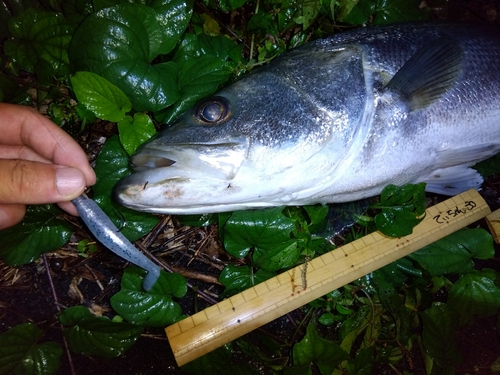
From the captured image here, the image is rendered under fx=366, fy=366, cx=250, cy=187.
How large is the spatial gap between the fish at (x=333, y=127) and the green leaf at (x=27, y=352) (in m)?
1.20

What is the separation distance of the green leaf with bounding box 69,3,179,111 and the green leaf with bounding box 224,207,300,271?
0.90 m

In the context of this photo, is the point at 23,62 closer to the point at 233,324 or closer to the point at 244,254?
the point at 244,254

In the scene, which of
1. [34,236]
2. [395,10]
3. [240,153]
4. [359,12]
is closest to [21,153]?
[34,236]

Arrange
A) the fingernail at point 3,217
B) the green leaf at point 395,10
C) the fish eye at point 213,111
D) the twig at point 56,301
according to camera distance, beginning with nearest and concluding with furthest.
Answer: the fish eye at point 213,111, the fingernail at point 3,217, the twig at point 56,301, the green leaf at point 395,10

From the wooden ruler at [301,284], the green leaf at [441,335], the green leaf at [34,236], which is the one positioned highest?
the green leaf at [34,236]

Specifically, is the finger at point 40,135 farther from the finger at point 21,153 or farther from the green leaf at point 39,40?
the green leaf at point 39,40

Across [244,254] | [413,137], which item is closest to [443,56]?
[413,137]

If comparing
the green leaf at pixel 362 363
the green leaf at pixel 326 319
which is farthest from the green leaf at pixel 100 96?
the green leaf at pixel 362 363

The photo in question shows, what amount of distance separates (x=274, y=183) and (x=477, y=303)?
1.86 m

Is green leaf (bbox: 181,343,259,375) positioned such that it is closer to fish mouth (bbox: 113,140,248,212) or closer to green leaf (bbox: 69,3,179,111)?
fish mouth (bbox: 113,140,248,212)

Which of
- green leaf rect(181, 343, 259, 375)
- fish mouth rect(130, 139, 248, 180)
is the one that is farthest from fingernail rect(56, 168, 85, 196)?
green leaf rect(181, 343, 259, 375)

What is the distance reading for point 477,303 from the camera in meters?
2.58

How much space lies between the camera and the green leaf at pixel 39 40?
8.21 feet

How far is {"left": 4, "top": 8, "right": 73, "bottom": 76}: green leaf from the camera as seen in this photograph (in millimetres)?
2502
